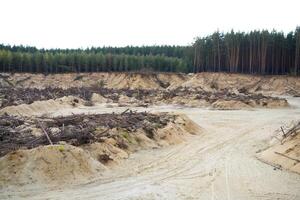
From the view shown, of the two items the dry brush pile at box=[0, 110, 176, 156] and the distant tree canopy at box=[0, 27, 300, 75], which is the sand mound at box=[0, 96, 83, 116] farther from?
the distant tree canopy at box=[0, 27, 300, 75]

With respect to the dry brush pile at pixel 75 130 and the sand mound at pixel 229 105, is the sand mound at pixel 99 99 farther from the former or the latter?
the dry brush pile at pixel 75 130

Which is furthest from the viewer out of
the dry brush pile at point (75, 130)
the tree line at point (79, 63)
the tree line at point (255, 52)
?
the tree line at point (79, 63)

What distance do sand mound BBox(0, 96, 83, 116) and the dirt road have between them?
46.6 feet

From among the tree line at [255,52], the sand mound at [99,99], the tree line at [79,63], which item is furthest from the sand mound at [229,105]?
the tree line at [79,63]

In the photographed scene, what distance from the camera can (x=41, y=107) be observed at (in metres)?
33.9

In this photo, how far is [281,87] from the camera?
6175 cm

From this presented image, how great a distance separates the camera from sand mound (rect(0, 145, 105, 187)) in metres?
13.0

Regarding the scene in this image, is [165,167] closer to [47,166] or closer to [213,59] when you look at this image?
[47,166]

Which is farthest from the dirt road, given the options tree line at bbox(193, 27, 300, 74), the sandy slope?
tree line at bbox(193, 27, 300, 74)

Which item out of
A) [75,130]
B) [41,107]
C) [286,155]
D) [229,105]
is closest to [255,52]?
[229,105]

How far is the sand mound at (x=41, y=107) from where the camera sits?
2975 centimetres

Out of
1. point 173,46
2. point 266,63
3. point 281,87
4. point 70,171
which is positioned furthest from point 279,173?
point 173,46

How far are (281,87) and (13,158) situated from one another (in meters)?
54.0

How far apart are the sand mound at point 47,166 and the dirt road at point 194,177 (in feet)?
2.18
